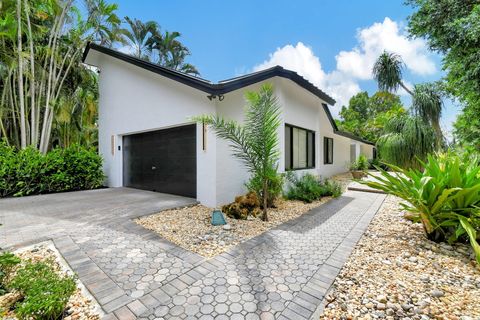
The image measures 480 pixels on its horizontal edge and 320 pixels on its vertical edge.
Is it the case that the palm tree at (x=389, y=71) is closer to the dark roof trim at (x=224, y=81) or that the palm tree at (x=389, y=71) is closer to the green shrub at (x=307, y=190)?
the dark roof trim at (x=224, y=81)

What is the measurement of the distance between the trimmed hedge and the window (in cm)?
1146

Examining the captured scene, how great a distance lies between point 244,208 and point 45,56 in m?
10.9

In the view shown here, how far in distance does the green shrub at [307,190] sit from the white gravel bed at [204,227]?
869 millimetres

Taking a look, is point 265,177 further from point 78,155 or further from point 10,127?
point 10,127

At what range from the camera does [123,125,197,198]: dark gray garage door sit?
22.3 ft

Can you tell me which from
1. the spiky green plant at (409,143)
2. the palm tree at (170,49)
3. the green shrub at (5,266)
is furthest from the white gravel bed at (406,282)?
the palm tree at (170,49)

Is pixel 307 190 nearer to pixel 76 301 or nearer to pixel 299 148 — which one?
pixel 299 148

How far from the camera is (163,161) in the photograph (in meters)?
7.71

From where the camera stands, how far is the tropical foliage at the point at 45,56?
26.4ft

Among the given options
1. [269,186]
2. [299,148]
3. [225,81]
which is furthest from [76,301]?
[299,148]

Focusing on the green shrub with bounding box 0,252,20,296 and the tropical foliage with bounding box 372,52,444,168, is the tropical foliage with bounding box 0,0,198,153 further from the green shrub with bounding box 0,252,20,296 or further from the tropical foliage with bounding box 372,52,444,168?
the tropical foliage with bounding box 372,52,444,168

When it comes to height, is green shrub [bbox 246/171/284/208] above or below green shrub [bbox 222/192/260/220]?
above

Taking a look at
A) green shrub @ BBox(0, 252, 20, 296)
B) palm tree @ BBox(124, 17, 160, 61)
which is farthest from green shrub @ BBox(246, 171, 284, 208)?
palm tree @ BBox(124, 17, 160, 61)

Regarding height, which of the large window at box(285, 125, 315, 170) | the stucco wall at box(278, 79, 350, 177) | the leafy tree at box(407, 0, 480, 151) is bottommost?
the large window at box(285, 125, 315, 170)
